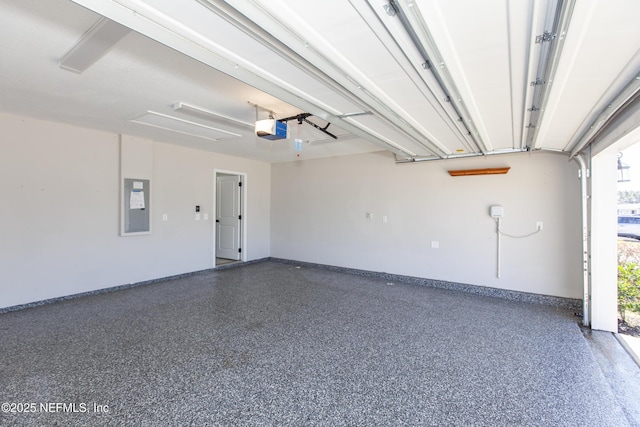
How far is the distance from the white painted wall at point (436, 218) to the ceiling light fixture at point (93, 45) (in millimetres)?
4469

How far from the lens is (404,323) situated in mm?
3469

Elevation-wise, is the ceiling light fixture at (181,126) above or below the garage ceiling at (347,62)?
above

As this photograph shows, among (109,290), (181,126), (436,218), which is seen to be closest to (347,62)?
(181,126)

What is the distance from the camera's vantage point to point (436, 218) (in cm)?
510

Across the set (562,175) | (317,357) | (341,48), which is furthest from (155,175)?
(562,175)

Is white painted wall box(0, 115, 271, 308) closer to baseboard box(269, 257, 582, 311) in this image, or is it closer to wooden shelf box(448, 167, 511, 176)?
baseboard box(269, 257, 582, 311)

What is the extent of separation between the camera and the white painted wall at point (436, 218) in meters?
4.21

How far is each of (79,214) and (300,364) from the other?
402cm

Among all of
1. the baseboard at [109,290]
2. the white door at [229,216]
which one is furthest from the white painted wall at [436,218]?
the baseboard at [109,290]

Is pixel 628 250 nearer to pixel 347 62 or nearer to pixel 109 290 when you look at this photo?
pixel 347 62

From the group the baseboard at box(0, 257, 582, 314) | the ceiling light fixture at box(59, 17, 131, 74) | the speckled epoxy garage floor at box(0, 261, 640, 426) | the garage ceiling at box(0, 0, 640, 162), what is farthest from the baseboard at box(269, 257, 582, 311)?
the ceiling light fixture at box(59, 17, 131, 74)

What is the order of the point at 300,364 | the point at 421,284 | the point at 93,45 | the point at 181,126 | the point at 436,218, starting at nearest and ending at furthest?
the point at 93,45
the point at 300,364
the point at 181,126
the point at 436,218
the point at 421,284

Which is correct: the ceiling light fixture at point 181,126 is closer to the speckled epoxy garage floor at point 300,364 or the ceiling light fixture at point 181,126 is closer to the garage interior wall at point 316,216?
the garage interior wall at point 316,216

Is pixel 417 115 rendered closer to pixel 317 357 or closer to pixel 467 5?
pixel 467 5
